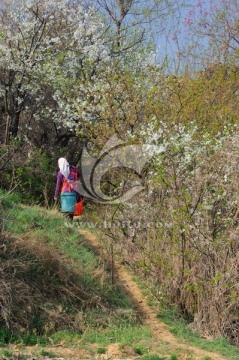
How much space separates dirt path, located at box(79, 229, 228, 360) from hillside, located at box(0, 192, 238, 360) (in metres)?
A: 0.01

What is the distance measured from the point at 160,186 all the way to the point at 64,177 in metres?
3.05

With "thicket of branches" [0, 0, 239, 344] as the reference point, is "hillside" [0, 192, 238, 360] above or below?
below

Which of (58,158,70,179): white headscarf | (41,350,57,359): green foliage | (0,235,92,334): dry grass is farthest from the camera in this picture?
(58,158,70,179): white headscarf

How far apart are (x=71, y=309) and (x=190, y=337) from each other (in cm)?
170

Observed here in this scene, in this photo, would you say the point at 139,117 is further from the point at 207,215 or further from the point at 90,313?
the point at 90,313

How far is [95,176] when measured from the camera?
13414mm

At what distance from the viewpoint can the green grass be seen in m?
7.55

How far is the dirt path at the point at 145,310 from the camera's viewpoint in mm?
7387

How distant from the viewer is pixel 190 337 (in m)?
8.10

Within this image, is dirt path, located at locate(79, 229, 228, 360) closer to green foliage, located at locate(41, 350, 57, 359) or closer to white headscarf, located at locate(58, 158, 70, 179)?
white headscarf, located at locate(58, 158, 70, 179)

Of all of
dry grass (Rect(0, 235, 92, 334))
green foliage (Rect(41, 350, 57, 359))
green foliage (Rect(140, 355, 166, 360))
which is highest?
dry grass (Rect(0, 235, 92, 334))

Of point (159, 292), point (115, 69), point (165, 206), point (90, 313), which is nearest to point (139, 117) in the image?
point (115, 69)

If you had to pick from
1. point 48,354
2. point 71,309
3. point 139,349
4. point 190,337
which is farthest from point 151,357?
point 71,309

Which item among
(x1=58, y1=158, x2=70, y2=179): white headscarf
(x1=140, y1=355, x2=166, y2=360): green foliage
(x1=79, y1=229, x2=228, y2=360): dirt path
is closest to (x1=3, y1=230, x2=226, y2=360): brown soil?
(x1=79, y1=229, x2=228, y2=360): dirt path
